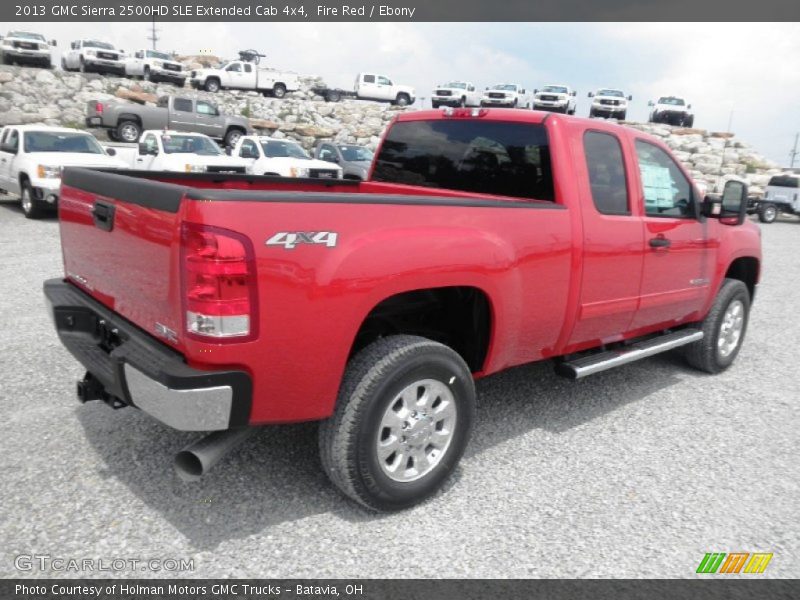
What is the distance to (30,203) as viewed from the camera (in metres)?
11.8

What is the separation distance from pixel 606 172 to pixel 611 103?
33358mm

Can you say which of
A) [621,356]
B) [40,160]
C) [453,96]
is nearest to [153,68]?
[453,96]

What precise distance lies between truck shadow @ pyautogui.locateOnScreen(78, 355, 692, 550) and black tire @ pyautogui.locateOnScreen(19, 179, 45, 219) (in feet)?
31.0

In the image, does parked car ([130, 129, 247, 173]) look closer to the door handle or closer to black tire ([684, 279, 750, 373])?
black tire ([684, 279, 750, 373])

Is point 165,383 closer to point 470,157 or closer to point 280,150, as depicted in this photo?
point 470,157

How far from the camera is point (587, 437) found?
156 inches

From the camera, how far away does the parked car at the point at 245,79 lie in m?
32.5

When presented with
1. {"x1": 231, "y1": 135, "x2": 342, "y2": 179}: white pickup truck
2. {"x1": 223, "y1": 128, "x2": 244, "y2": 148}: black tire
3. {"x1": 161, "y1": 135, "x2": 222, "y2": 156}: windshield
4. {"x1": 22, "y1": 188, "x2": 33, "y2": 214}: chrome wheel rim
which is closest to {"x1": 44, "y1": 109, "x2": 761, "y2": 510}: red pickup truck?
{"x1": 22, "y1": 188, "x2": 33, "y2": 214}: chrome wheel rim

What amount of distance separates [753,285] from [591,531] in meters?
3.92

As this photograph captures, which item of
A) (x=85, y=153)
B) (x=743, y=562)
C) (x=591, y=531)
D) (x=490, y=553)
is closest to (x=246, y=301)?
(x=490, y=553)

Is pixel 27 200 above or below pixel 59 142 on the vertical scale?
below

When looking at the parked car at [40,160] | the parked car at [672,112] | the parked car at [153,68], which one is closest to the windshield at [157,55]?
the parked car at [153,68]

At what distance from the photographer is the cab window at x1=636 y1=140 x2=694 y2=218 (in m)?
4.27

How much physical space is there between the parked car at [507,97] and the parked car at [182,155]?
69.7ft
